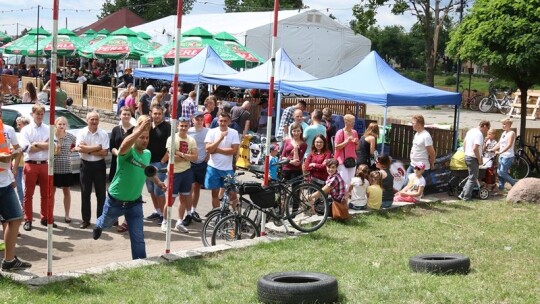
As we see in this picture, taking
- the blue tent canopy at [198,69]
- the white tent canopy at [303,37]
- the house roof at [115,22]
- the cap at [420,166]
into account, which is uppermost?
the house roof at [115,22]

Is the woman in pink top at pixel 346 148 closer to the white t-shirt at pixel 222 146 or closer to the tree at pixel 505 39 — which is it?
the white t-shirt at pixel 222 146

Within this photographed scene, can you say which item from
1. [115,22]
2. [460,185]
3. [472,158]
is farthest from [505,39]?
[115,22]

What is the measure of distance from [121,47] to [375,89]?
18523 millimetres

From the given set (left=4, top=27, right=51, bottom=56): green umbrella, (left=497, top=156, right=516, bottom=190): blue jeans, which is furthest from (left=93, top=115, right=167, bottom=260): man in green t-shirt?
(left=4, top=27, right=51, bottom=56): green umbrella

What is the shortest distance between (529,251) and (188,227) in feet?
15.9

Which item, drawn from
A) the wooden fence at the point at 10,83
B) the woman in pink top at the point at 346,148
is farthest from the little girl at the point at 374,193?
the wooden fence at the point at 10,83

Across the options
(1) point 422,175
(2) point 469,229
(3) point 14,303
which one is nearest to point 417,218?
(2) point 469,229

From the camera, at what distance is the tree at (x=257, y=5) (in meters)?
80.6

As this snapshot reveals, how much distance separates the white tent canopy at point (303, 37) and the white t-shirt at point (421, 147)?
88.7 feet

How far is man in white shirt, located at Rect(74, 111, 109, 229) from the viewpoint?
10219 millimetres

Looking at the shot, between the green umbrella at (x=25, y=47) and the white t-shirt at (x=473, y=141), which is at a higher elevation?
the green umbrella at (x=25, y=47)

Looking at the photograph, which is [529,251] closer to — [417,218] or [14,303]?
[417,218]

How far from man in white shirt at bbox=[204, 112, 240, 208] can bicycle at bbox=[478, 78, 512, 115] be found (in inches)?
1193

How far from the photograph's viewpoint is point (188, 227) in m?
10.8
